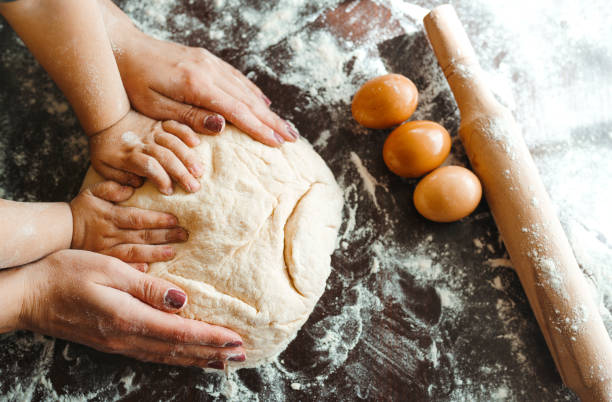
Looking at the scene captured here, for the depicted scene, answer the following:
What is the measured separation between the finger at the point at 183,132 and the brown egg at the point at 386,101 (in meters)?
0.55

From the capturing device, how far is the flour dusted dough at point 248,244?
1159mm

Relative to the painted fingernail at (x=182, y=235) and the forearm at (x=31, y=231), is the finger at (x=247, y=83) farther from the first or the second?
the forearm at (x=31, y=231)

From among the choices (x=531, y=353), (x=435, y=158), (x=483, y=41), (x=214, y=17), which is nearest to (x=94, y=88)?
(x=214, y=17)

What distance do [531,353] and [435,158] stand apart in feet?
2.37

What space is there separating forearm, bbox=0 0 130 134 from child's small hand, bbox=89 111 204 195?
0.18 ft

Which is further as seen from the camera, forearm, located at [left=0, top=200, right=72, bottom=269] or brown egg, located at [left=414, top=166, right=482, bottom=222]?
brown egg, located at [left=414, top=166, right=482, bottom=222]

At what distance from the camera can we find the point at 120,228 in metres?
1.21

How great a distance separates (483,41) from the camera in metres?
1.54

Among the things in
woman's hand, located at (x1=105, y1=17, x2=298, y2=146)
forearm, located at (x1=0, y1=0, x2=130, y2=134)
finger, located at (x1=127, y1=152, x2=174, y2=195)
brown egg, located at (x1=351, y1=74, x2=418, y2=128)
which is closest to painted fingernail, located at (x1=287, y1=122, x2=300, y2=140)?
woman's hand, located at (x1=105, y1=17, x2=298, y2=146)

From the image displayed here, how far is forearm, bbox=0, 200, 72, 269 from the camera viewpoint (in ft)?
3.62

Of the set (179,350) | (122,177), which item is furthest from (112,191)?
(179,350)

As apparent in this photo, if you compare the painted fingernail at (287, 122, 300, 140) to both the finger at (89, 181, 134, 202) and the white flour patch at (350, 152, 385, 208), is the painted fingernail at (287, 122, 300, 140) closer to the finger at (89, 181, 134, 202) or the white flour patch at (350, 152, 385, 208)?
the white flour patch at (350, 152, 385, 208)

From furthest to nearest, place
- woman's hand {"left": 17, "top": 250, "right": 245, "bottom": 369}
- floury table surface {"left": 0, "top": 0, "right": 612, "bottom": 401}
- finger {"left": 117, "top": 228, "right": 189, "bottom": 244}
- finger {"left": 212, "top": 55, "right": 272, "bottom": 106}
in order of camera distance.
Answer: finger {"left": 212, "top": 55, "right": 272, "bottom": 106}
floury table surface {"left": 0, "top": 0, "right": 612, "bottom": 401}
finger {"left": 117, "top": 228, "right": 189, "bottom": 244}
woman's hand {"left": 17, "top": 250, "right": 245, "bottom": 369}

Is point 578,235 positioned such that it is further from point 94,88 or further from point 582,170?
point 94,88
